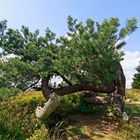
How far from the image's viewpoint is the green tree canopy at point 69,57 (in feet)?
40.6

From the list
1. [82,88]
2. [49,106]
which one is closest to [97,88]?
[82,88]

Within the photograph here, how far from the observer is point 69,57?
1262 centimetres

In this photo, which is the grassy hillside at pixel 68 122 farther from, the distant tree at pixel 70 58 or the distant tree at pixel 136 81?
the distant tree at pixel 136 81

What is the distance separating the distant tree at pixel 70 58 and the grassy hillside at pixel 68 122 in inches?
35.0

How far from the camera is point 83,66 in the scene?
42.3 feet

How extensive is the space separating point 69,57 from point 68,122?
256 centimetres

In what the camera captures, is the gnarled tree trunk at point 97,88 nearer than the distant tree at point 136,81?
Yes

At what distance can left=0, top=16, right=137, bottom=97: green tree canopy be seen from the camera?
1238cm

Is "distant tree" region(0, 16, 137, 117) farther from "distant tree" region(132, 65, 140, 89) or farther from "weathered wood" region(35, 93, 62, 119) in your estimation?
"distant tree" region(132, 65, 140, 89)

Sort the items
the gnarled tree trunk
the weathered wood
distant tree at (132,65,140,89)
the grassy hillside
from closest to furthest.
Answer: the grassy hillside
the weathered wood
the gnarled tree trunk
distant tree at (132,65,140,89)

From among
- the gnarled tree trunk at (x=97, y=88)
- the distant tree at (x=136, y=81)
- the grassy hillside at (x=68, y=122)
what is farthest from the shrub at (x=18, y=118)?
the distant tree at (x=136, y=81)

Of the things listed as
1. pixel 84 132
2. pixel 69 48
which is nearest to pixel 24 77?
pixel 69 48

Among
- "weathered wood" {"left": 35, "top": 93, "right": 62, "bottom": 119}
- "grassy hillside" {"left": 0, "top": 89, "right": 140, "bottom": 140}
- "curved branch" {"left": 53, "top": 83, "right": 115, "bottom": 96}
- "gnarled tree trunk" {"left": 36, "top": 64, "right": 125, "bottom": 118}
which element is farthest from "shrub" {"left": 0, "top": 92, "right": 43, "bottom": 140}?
"curved branch" {"left": 53, "top": 83, "right": 115, "bottom": 96}

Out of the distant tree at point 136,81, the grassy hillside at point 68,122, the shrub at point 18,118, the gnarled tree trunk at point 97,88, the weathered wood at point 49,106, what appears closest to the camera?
the grassy hillside at point 68,122
